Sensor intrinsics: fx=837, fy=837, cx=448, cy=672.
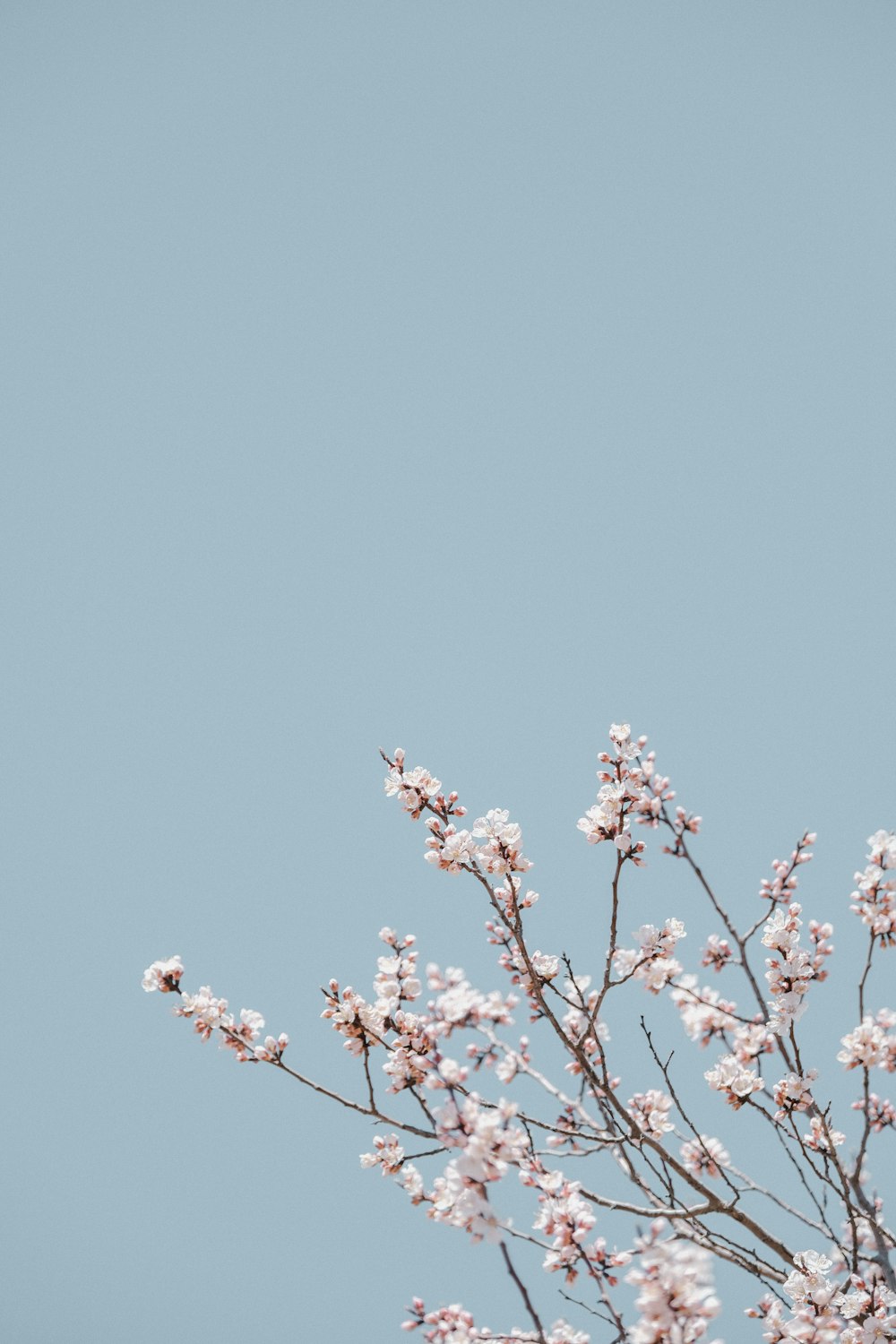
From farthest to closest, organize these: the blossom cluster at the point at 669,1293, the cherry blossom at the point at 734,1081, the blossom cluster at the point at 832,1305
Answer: the cherry blossom at the point at 734,1081
the blossom cluster at the point at 832,1305
the blossom cluster at the point at 669,1293

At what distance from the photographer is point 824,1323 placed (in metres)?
3.09

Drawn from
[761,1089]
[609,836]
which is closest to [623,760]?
[609,836]

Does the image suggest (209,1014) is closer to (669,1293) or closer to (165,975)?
(165,975)

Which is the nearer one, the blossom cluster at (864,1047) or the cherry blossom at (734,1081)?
the blossom cluster at (864,1047)

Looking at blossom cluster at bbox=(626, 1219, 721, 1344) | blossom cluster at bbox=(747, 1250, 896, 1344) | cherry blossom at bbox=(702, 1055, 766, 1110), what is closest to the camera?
blossom cluster at bbox=(626, 1219, 721, 1344)

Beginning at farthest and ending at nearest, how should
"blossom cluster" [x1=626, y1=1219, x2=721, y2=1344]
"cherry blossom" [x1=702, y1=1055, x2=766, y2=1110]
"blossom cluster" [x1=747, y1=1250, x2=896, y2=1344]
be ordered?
1. "cherry blossom" [x1=702, y1=1055, x2=766, y2=1110]
2. "blossom cluster" [x1=747, y1=1250, x2=896, y2=1344]
3. "blossom cluster" [x1=626, y1=1219, x2=721, y2=1344]

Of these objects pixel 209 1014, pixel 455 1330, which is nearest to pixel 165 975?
pixel 209 1014

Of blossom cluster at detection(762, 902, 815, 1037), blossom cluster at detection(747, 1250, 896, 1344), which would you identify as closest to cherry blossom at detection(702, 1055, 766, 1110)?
blossom cluster at detection(762, 902, 815, 1037)

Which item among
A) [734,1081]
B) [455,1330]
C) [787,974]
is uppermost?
[787,974]

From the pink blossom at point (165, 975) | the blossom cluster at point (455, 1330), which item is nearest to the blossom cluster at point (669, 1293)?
the blossom cluster at point (455, 1330)

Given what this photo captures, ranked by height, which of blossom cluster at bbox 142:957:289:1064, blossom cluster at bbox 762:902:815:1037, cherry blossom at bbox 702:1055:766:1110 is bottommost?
blossom cluster at bbox 142:957:289:1064

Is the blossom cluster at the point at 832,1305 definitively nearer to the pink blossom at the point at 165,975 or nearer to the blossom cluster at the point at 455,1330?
the blossom cluster at the point at 455,1330

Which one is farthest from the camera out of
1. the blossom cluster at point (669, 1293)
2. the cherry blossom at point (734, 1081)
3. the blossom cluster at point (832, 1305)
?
the cherry blossom at point (734, 1081)

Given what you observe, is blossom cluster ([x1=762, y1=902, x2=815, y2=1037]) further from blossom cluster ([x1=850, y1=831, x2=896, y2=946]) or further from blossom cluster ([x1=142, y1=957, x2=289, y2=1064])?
blossom cluster ([x1=142, y1=957, x2=289, y2=1064])
